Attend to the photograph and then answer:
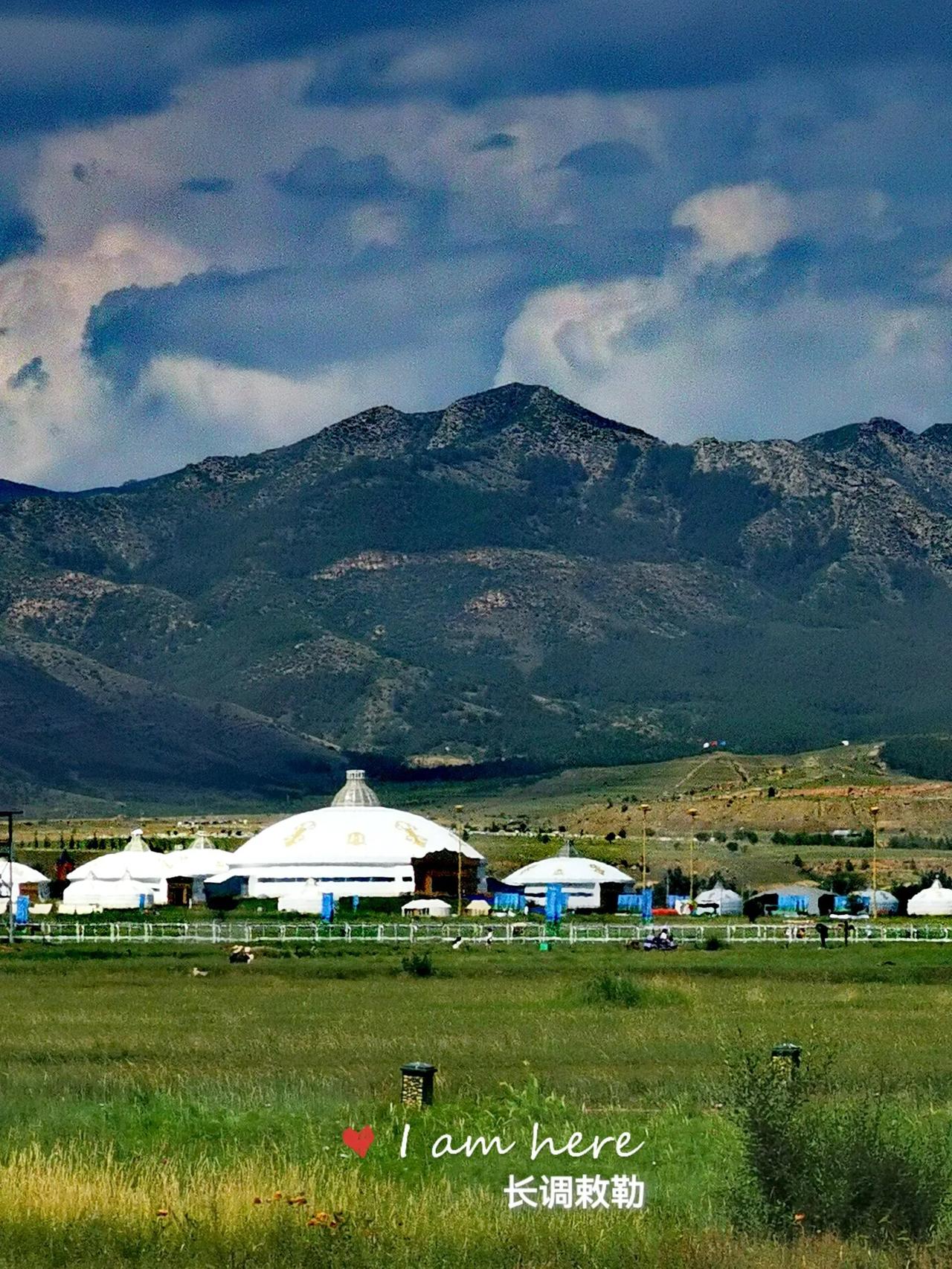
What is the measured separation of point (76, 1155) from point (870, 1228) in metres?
10.5

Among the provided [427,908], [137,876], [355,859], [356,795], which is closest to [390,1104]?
[427,908]

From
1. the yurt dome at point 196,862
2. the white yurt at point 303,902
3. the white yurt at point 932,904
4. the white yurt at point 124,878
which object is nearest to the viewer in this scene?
the white yurt at point 303,902

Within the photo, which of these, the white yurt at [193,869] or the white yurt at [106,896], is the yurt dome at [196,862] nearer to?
the white yurt at [193,869]

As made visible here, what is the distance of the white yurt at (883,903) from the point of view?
5226 inches

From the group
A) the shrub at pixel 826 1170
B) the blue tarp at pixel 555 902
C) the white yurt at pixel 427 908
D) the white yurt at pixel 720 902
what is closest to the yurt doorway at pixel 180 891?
the white yurt at pixel 427 908

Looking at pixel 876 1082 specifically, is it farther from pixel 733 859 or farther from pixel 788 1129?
pixel 733 859

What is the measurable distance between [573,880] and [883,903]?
1772 centimetres

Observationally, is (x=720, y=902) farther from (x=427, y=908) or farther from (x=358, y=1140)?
(x=358, y=1140)

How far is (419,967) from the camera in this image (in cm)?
7462

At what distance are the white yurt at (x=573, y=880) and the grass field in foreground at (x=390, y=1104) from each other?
208 feet

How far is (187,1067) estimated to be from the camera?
143 ft

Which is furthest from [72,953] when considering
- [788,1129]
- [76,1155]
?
[788,1129]

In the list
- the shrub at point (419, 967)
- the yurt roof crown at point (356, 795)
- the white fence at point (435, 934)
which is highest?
the yurt roof crown at point (356, 795)

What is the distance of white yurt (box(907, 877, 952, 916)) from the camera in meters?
129
